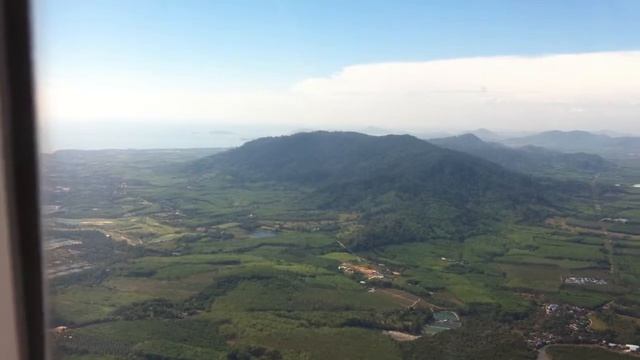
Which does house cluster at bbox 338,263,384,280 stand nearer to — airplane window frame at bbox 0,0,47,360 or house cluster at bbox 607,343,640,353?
house cluster at bbox 607,343,640,353

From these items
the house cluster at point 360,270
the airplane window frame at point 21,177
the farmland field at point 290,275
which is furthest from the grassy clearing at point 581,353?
the airplane window frame at point 21,177

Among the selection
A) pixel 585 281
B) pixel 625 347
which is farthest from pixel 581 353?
pixel 585 281

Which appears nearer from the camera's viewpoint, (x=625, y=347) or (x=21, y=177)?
(x=21, y=177)

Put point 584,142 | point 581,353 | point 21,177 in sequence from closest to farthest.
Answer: point 21,177 → point 581,353 → point 584,142

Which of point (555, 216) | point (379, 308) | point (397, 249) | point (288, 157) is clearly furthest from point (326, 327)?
point (555, 216)

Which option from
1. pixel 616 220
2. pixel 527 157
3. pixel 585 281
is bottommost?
pixel 585 281

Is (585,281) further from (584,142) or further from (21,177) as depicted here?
(21,177)
